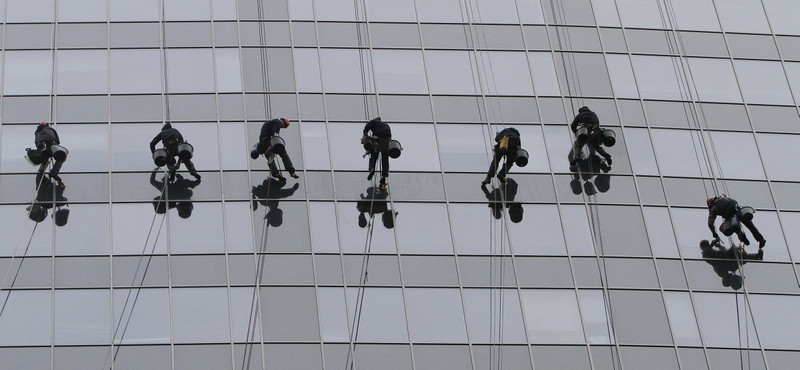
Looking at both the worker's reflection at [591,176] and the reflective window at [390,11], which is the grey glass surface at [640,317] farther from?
the reflective window at [390,11]

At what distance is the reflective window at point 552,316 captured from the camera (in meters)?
24.0

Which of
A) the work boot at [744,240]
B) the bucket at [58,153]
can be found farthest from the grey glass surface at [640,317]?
the bucket at [58,153]

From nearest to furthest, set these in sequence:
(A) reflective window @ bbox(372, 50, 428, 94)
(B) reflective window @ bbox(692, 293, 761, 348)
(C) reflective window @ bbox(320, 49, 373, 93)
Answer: (B) reflective window @ bbox(692, 293, 761, 348) → (C) reflective window @ bbox(320, 49, 373, 93) → (A) reflective window @ bbox(372, 50, 428, 94)

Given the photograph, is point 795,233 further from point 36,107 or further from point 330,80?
point 36,107

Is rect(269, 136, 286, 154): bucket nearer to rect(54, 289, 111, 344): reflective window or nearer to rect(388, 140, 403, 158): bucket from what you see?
rect(388, 140, 403, 158): bucket

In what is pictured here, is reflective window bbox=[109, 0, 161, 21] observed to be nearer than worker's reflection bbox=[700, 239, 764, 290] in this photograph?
No

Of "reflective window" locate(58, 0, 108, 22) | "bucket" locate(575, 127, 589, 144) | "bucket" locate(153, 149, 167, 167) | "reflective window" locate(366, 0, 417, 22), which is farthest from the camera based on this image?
"reflective window" locate(366, 0, 417, 22)

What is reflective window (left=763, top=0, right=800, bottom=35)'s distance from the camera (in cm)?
3022

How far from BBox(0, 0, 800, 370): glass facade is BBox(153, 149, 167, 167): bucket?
24.5 inches

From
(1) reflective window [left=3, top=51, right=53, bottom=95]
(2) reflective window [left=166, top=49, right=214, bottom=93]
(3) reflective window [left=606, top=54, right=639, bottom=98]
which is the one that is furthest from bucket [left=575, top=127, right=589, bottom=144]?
(1) reflective window [left=3, top=51, right=53, bottom=95]

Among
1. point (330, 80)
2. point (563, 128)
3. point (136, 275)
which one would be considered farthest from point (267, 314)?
point (563, 128)

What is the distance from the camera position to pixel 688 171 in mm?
26969

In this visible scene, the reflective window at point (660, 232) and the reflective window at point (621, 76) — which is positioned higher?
the reflective window at point (621, 76)

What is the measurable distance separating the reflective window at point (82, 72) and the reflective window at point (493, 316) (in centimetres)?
973
